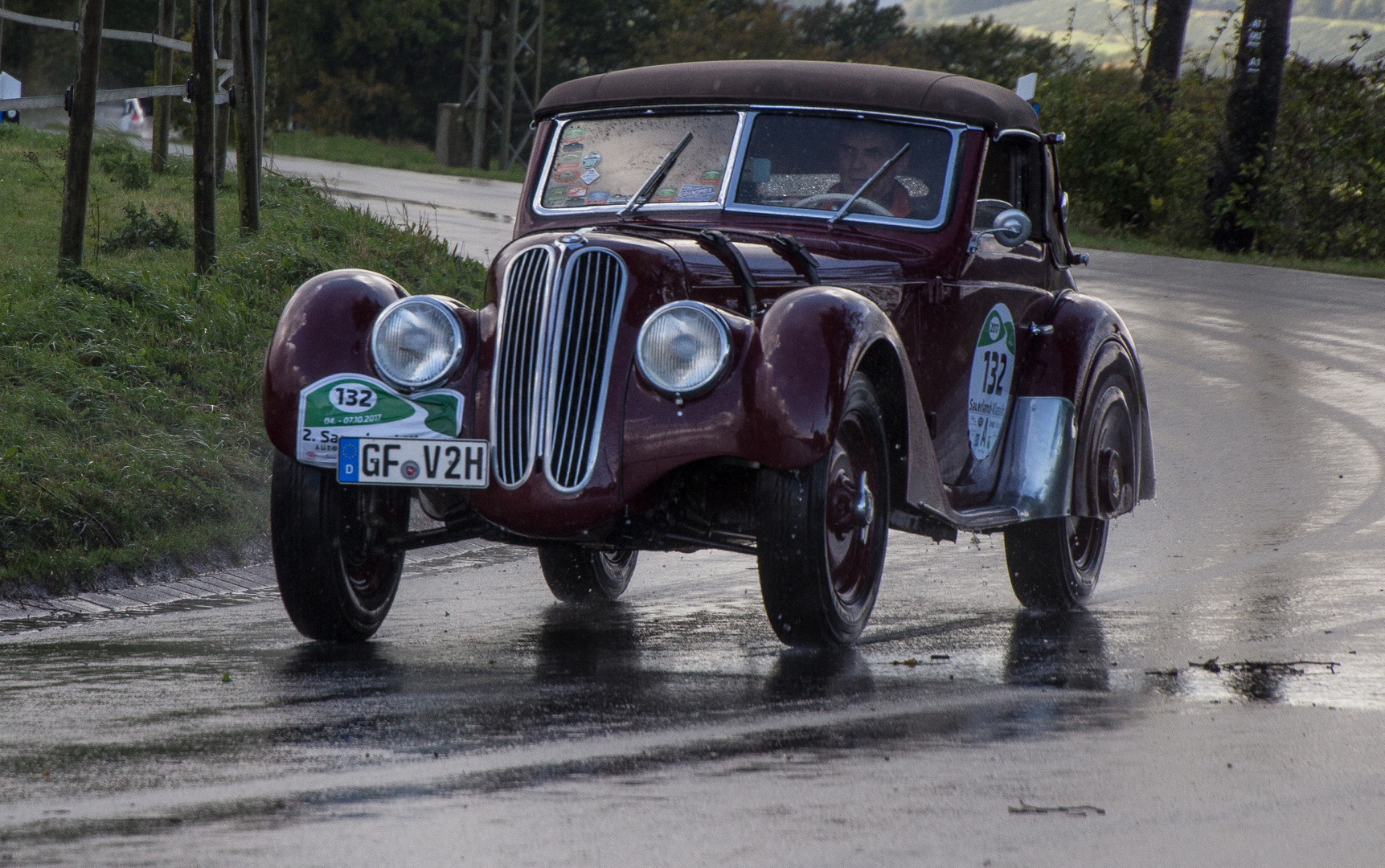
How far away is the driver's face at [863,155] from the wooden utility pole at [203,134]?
594 cm

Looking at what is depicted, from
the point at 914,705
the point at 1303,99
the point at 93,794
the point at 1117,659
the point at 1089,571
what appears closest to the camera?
the point at 93,794

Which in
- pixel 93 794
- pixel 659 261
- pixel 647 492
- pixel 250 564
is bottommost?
pixel 250 564

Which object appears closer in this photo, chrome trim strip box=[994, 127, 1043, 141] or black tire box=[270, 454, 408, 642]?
black tire box=[270, 454, 408, 642]

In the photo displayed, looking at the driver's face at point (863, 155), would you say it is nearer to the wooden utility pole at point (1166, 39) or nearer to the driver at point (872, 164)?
the driver at point (872, 164)

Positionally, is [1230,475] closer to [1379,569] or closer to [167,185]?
[1379,569]

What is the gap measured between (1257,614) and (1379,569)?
125 cm

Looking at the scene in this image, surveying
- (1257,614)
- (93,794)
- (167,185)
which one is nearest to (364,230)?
(167,185)

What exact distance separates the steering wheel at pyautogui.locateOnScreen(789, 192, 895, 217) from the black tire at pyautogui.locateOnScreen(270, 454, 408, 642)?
1974 millimetres

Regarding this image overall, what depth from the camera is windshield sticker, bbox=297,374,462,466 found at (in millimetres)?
5426

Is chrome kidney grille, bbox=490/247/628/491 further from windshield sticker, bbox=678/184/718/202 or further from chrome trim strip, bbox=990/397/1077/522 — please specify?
chrome trim strip, bbox=990/397/1077/522

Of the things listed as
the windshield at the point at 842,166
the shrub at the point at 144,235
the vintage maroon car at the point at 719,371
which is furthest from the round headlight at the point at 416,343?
the shrub at the point at 144,235

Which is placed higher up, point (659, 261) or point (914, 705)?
point (659, 261)

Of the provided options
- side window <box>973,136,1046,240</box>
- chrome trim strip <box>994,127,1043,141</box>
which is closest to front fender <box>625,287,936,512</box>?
side window <box>973,136,1046,240</box>

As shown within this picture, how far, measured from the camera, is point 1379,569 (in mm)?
7531
